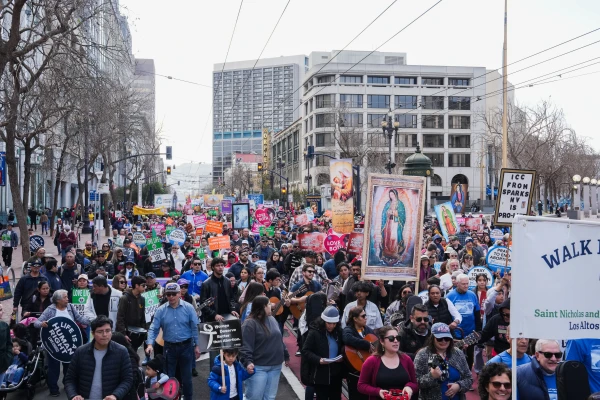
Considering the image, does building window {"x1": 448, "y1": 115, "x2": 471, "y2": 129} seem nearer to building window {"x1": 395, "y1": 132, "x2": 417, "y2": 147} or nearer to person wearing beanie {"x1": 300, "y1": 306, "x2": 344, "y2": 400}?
building window {"x1": 395, "y1": 132, "x2": 417, "y2": 147}

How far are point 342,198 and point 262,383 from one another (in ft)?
36.3

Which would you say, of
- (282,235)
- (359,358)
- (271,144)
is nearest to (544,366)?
(359,358)

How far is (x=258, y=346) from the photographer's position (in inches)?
283

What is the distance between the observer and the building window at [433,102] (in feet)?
270

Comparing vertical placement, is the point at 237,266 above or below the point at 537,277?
below

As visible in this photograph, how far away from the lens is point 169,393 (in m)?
7.00

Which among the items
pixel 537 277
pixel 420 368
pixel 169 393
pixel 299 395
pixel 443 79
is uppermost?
Answer: pixel 443 79

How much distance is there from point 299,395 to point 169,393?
2.51 meters

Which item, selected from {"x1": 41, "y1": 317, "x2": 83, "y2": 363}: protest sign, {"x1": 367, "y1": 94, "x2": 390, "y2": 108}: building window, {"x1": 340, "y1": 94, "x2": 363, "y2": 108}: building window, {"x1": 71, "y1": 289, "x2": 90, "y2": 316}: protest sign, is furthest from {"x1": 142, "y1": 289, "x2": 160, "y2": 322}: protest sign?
{"x1": 367, "y1": 94, "x2": 390, "y2": 108}: building window

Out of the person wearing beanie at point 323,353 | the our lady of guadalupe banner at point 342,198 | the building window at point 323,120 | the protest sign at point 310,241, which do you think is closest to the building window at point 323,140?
the building window at point 323,120

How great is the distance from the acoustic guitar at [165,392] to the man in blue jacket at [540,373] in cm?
352

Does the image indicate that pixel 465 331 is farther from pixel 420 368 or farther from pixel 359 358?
pixel 420 368

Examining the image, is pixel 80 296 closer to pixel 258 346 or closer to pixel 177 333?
pixel 177 333

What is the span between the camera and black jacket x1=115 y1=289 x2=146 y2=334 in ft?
30.4
